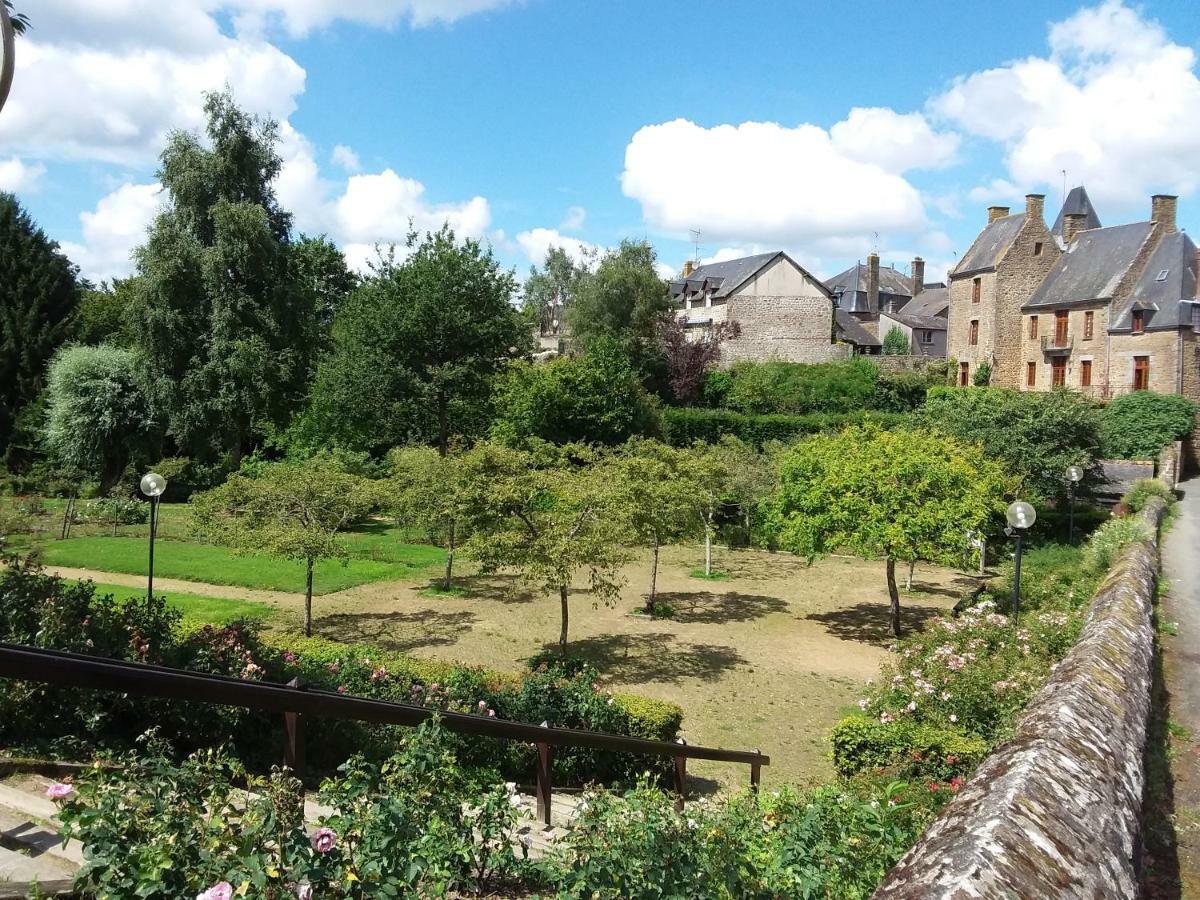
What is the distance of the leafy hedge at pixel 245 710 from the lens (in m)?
5.50

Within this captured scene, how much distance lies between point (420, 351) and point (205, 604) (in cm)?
1770

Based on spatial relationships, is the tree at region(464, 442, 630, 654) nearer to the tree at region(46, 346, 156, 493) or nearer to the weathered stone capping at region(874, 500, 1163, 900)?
the weathered stone capping at region(874, 500, 1163, 900)

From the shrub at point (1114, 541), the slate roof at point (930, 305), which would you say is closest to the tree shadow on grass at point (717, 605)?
the shrub at point (1114, 541)

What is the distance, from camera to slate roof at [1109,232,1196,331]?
3525cm

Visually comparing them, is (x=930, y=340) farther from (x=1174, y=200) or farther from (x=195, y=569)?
(x=195, y=569)

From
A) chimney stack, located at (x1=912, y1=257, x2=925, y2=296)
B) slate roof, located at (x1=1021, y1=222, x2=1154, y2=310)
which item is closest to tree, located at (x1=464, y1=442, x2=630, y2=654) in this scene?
slate roof, located at (x1=1021, y1=222, x2=1154, y2=310)

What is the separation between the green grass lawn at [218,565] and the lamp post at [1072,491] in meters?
19.5

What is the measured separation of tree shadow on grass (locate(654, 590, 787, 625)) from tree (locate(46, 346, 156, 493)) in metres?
25.0

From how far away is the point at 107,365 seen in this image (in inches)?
1390

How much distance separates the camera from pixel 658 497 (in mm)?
18703

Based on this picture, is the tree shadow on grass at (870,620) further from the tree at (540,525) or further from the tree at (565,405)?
the tree at (565,405)

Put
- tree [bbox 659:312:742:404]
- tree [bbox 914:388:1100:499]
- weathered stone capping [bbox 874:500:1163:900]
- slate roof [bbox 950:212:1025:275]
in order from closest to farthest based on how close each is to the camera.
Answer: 1. weathered stone capping [bbox 874:500:1163:900]
2. tree [bbox 914:388:1100:499]
3. slate roof [bbox 950:212:1025:275]
4. tree [bbox 659:312:742:404]

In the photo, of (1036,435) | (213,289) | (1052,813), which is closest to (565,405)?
(213,289)

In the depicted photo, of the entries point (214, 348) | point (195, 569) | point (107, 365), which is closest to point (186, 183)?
point (214, 348)
